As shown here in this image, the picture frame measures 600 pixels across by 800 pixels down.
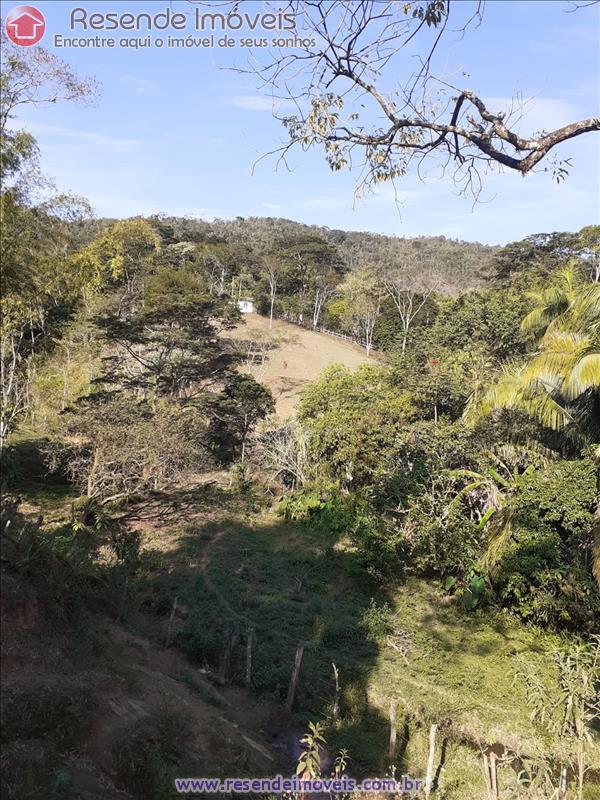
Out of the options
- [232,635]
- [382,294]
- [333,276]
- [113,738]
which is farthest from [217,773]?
[333,276]

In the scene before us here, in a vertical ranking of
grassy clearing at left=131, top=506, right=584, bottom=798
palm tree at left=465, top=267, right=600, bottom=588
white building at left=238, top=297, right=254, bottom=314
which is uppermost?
white building at left=238, top=297, right=254, bottom=314

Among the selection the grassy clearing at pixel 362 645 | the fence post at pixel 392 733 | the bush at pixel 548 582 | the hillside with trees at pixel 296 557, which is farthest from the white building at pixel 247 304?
the fence post at pixel 392 733

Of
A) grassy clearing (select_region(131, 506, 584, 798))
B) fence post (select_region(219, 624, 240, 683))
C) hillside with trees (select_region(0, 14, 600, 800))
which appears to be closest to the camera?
hillside with trees (select_region(0, 14, 600, 800))

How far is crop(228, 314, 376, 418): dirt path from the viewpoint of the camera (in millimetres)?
33781

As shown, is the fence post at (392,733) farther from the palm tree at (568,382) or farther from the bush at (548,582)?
the bush at (548,582)

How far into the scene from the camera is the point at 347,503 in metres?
15.7

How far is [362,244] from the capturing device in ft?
352

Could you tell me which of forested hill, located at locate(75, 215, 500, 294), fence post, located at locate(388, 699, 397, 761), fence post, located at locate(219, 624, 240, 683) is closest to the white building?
forested hill, located at locate(75, 215, 500, 294)

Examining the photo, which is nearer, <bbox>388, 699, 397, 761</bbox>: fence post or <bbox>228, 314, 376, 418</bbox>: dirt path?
<bbox>388, 699, 397, 761</bbox>: fence post

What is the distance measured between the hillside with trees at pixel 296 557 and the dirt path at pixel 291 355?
11.4 meters

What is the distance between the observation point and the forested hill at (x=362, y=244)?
5716 centimetres

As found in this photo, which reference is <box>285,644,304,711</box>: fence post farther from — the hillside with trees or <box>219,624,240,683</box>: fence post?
<box>219,624,240,683</box>: fence post

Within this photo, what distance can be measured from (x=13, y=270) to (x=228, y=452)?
1518 cm

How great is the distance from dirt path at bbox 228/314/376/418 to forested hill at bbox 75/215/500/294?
28.5 feet
